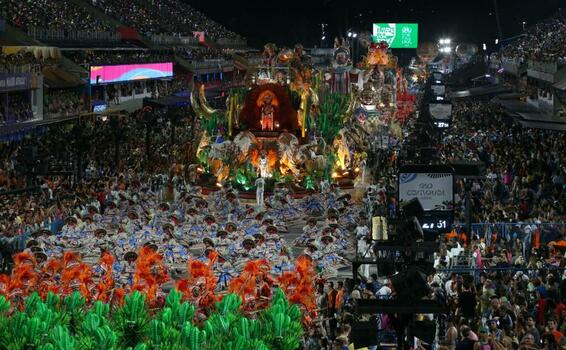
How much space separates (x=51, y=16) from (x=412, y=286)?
1978 inches

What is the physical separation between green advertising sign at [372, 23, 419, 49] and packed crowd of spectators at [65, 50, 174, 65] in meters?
36.0

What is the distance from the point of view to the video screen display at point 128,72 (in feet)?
189

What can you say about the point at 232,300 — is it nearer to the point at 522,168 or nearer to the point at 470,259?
the point at 470,259

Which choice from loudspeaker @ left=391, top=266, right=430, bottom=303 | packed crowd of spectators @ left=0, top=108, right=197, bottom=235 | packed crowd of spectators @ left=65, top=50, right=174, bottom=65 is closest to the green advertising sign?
packed crowd of spectators @ left=65, top=50, right=174, bottom=65

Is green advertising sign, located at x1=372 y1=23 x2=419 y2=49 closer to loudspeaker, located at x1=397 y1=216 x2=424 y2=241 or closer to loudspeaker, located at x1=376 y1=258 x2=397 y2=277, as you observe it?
loudspeaker, located at x1=376 y1=258 x2=397 y2=277

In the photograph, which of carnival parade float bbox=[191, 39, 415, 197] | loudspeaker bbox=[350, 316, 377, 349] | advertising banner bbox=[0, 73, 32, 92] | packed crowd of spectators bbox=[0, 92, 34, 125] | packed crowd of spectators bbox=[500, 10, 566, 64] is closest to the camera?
A: loudspeaker bbox=[350, 316, 377, 349]

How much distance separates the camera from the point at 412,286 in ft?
39.4

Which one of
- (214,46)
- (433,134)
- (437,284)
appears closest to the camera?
(437,284)

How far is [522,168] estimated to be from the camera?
3275cm

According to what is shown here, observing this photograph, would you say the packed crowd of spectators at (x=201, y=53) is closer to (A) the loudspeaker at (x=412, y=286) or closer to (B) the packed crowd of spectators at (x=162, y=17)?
(B) the packed crowd of spectators at (x=162, y=17)

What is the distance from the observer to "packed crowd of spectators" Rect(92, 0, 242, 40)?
78.9 m

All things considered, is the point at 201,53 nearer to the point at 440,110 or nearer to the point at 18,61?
the point at 18,61

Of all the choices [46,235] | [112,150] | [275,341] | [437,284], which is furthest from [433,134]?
[275,341]

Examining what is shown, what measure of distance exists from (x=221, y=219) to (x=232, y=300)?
13302mm
